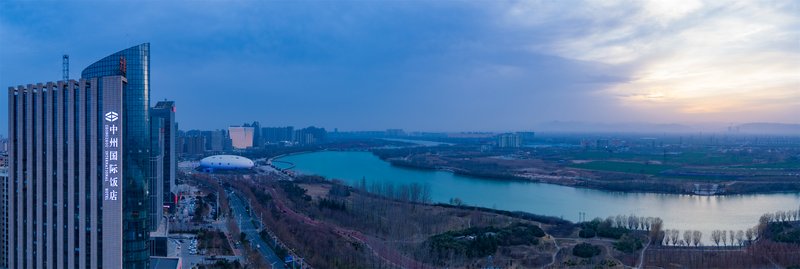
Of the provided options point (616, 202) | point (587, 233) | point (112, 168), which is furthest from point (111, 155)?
point (616, 202)

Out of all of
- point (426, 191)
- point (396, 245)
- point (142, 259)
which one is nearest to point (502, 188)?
point (426, 191)

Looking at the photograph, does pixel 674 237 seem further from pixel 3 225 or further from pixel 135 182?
pixel 3 225

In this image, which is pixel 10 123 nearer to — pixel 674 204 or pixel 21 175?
pixel 21 175

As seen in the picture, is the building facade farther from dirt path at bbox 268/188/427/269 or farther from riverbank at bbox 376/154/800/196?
riverbank at bbox 376/154/800/196

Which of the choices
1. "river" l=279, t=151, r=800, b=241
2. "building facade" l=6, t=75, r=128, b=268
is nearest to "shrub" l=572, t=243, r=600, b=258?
"river" l=279, t=151, r=800, b=241

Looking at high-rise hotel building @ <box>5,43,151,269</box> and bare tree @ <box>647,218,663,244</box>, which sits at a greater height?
high-rise hotel building @ <box>5,43,151,269</box>

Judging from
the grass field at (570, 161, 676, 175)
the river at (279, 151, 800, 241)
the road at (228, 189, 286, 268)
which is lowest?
the river at (279, 151, 800, 241)

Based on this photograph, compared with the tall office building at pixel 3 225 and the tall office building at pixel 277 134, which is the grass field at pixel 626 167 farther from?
the tall office building at pixel 277 134

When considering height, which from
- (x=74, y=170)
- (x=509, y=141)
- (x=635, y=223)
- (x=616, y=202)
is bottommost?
(x=616, y=202)
